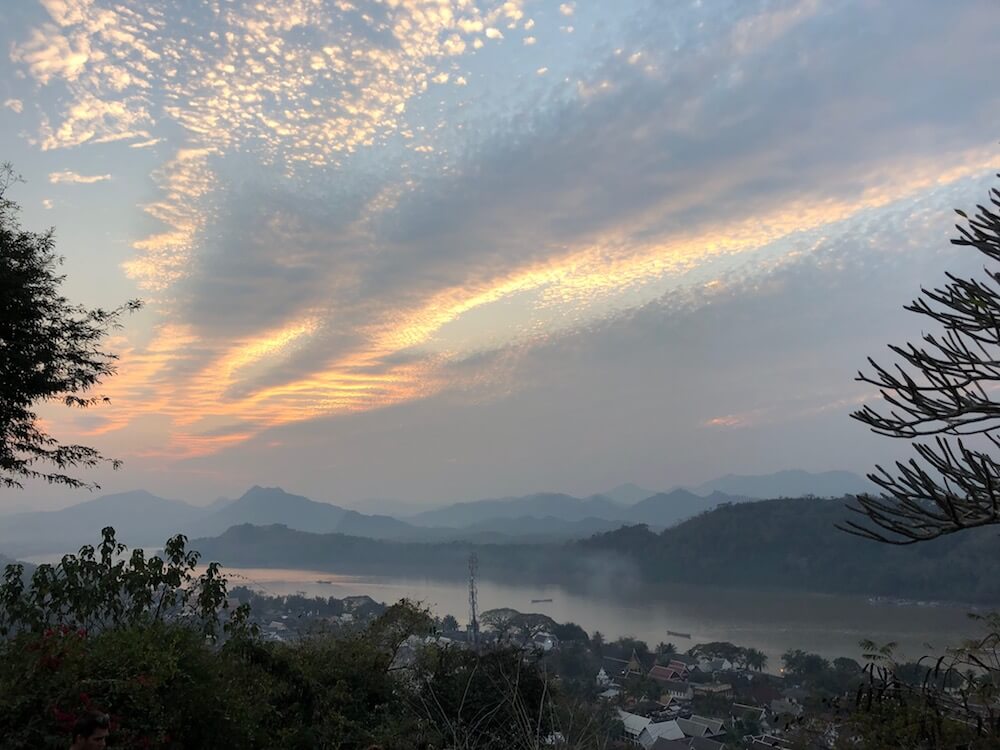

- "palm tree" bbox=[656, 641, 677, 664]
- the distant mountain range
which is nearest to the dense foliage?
"palm tree" bbox=[656, 641, 677, 664]

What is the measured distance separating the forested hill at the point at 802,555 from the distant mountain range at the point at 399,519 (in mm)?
23853

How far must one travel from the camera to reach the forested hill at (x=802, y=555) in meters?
36.6

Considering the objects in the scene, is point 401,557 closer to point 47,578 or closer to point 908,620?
point 908,620

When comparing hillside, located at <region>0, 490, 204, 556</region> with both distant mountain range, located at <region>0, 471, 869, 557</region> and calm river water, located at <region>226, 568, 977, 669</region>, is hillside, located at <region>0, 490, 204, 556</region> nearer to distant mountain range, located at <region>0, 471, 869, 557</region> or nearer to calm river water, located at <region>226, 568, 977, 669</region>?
distant mountain range, located at <region>0, 471, 869, 557</region>

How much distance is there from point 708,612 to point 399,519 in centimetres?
10526

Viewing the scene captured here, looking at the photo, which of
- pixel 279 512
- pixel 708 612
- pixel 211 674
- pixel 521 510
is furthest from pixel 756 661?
pixel 521 510

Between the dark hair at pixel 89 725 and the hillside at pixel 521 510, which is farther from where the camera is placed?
the hillside at pixel 521 510

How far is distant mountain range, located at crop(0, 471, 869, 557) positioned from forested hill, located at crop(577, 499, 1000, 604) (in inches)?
939

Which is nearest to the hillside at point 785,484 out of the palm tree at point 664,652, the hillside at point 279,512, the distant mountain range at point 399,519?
the distant mountain range at point 399,519

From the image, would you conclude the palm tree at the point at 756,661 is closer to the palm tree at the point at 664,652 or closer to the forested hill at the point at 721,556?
the palm tree at the point at 664,652

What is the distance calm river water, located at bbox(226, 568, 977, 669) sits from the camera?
26.8 metres

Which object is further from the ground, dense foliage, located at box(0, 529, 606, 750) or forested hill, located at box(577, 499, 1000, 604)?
dense foliage, located at box(0, 529, 606, 750)

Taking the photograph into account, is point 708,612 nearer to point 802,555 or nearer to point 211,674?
point 802,555

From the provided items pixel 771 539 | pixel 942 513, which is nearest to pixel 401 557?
pixel 771 539
